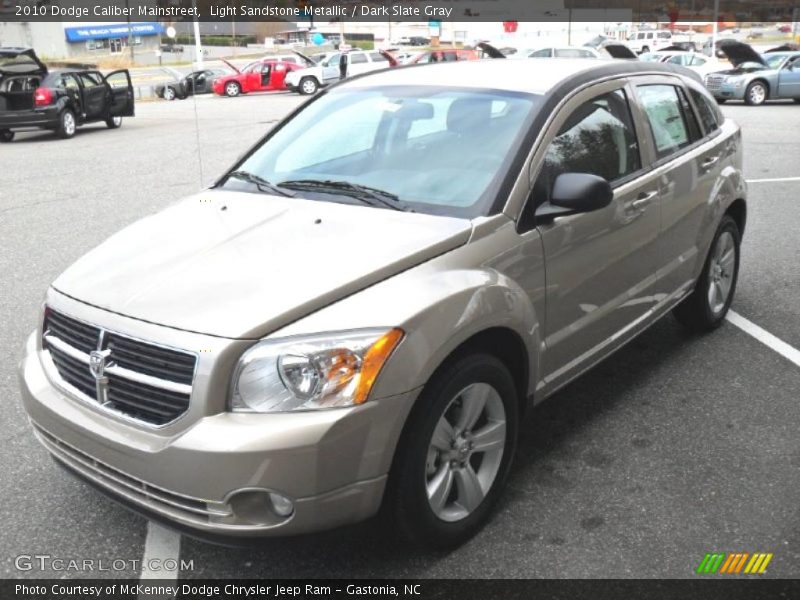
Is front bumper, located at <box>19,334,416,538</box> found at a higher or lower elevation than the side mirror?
lower

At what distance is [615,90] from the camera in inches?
164

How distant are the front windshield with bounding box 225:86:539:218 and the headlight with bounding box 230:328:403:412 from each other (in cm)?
94

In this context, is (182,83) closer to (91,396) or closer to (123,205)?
(123,205)

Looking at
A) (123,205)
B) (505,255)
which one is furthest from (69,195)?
(505,255)

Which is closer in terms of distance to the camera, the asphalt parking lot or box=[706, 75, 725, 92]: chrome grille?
the asphalt parking lot

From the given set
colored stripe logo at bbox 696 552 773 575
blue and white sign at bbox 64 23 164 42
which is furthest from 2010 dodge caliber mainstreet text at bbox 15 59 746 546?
blue and white sign at bbox 64 23 164 42

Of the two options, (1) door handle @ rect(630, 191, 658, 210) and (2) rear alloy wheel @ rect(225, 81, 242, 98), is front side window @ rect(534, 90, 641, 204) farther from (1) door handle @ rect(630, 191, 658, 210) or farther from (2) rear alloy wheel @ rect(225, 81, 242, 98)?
(2) rear alloy wheel @ rect(225, 81, 242, 98)

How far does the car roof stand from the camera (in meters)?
3.93

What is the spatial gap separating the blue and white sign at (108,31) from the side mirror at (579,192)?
77.6 metres

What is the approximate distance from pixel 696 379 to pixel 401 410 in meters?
2.57

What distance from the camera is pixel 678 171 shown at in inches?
179

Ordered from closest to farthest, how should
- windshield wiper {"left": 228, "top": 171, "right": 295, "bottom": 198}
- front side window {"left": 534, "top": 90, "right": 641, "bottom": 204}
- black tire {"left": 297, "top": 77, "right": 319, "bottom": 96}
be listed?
1. front side window {"left": 534, "top": 90, "right": 641, "bottom": 204}
2. windshield wiper {"left": 228, "top": 171, "right": 295, "bottom": 198}
3. black tire {"left": 297, "top": 77, "right": 319, "bottom": 96}

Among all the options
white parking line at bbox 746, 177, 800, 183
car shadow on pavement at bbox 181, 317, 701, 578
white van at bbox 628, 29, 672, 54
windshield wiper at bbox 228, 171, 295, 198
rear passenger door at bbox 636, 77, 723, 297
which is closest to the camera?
car shadow on pavement at bbox 181, 317, 701, 578

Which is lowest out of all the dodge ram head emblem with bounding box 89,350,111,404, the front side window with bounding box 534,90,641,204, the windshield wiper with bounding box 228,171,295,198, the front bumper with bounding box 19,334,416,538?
the front bumper with bounding box 19,334,416,538
